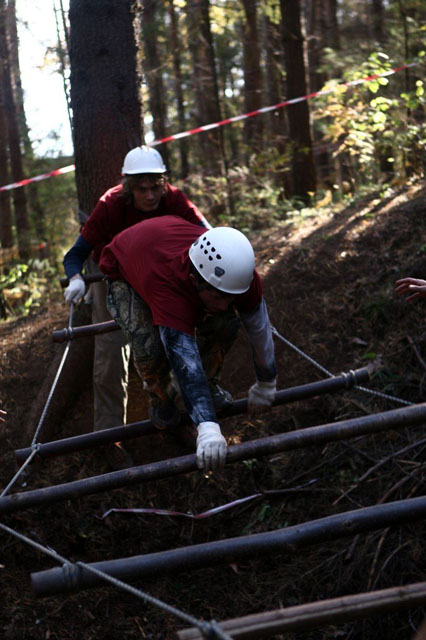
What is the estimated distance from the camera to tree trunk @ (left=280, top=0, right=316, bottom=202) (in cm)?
1080

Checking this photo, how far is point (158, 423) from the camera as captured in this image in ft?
13.5

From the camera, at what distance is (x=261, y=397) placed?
413cm

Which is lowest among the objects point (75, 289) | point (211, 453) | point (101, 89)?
point (211, 453)

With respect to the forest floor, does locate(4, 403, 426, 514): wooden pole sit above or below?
above

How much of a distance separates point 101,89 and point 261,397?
3.53m

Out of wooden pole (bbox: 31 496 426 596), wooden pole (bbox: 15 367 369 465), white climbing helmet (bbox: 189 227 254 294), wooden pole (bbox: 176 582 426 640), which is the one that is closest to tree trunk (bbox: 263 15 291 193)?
wooden pole (bbox: 15 367 369 465)

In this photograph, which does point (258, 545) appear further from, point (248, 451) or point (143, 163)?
point (143, 163)

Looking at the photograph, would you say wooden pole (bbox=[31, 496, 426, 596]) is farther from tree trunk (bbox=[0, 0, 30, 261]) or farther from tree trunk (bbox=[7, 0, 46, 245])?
tree trunk (bbox=[7, 0, 46, 245])

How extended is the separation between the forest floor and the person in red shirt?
1.02 metres

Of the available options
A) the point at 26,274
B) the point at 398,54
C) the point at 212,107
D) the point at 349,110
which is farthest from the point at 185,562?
the point at 212,107

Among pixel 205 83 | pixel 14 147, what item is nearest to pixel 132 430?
pixel 14 147

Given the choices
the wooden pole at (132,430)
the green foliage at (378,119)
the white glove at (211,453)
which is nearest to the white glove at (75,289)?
the wooden pole at (132,430)

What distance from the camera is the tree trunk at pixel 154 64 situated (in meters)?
15.1

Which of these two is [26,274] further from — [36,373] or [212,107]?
[212,107]
